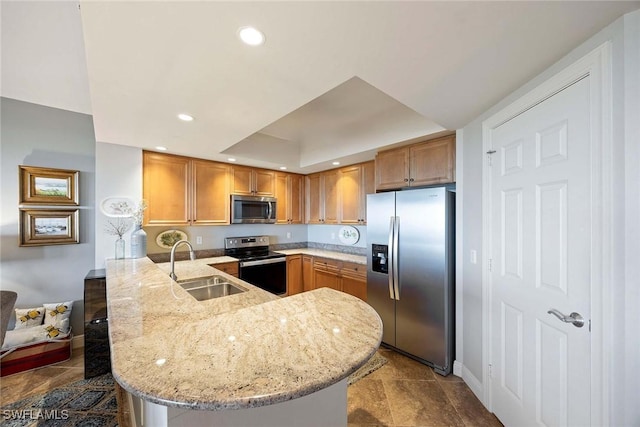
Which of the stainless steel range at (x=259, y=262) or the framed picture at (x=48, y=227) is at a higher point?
the framed picture at (x=48, y=227)

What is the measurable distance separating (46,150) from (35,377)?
2301 mm

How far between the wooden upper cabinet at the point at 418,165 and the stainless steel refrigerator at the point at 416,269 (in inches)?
8.2

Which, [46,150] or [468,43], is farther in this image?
[46,150]

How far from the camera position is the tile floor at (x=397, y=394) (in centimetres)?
176

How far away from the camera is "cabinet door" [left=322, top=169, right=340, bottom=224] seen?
3.89m

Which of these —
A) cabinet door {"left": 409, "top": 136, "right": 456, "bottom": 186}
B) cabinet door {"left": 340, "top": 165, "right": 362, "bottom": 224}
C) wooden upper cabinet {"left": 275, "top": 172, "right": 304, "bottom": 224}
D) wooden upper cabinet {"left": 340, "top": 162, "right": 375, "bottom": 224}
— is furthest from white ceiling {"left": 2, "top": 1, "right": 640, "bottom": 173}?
wooden upper cabinet {"left": 275, "top": 172, "right": 304, "bottom": 224}

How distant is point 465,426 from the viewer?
1.69m

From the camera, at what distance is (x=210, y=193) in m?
3.41

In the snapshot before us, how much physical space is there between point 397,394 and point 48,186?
409 cm

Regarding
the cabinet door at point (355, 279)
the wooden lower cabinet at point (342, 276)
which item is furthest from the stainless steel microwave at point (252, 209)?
the cabinet door at point (355, 279)

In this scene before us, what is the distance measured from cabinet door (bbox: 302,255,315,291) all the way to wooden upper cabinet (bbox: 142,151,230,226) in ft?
4.63

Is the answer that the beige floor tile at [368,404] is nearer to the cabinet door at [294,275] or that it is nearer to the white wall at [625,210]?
the white wall at [625,210]

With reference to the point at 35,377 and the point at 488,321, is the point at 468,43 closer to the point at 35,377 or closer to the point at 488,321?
the point at 488,321

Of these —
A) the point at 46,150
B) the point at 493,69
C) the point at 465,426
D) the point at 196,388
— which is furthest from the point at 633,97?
the point at 46,150
